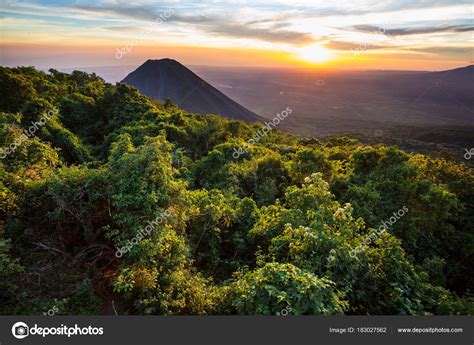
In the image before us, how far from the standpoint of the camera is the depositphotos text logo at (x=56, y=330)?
4.14m

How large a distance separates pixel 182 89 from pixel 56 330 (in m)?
156

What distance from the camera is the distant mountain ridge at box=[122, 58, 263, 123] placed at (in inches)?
5133

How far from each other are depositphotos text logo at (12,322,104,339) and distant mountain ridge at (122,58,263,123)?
115364mm

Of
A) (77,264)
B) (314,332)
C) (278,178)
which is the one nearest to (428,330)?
(314,332)

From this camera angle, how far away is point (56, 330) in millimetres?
4141

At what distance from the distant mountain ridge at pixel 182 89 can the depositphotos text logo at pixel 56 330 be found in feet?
378

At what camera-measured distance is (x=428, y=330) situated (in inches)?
174
